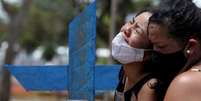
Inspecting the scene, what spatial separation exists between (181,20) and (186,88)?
27 centimetres

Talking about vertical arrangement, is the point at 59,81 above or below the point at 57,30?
below

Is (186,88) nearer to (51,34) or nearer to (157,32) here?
(157,32)

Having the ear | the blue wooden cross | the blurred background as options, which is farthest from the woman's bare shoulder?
the blurred background

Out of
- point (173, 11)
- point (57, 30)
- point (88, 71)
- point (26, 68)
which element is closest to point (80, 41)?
point (88, 71)

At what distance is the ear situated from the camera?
2.03m

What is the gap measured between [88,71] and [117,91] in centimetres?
73

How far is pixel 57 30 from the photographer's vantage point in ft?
126

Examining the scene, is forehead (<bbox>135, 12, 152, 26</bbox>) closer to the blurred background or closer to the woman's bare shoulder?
the woman's bare shoulder

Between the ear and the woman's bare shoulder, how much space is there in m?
0.14

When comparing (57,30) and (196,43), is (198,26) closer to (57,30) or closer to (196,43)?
(196,43)

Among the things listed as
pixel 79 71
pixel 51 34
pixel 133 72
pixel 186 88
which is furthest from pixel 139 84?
pixel 51 34

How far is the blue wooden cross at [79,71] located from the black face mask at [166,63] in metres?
0.81

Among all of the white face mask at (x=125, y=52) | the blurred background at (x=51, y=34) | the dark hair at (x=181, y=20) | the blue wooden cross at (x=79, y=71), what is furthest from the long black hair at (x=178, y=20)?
the blurred background at (x=51, y=34)

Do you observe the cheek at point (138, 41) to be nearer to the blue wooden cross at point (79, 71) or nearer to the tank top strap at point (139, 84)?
the tank top strap at point (139, 84)
